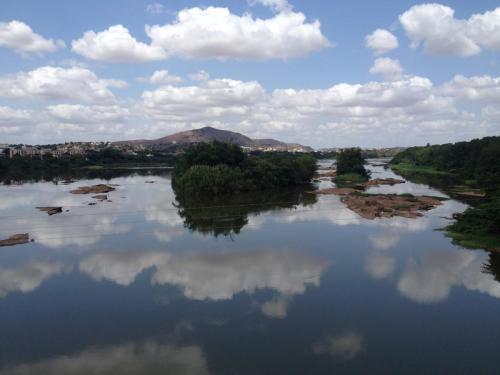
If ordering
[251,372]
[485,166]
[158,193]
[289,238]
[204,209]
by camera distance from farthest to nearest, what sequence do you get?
[485,166]
[158,193]
[204,209]
[289,238]
[251,372]

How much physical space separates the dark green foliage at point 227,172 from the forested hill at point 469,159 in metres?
17.0

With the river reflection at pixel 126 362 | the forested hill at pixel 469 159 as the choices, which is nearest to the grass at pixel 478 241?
the forested hill at pixel 469 159

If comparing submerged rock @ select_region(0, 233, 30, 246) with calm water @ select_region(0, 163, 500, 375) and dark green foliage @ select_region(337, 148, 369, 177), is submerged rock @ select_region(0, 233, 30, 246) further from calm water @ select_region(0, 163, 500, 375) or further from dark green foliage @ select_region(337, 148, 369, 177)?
dark green foliage @ select_region(337, 148, 369, 177)

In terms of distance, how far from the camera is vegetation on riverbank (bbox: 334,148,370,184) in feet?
164

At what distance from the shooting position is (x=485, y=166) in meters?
43.1

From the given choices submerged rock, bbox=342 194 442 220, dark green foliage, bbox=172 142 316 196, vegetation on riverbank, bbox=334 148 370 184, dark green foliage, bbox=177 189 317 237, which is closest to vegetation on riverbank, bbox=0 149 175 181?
dark green foliage, bbox=172 142 316 196

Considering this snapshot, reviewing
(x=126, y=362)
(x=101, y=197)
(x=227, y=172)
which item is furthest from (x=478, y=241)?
(x=101, y=197)

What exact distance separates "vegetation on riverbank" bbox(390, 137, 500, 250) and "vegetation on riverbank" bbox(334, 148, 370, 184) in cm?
699

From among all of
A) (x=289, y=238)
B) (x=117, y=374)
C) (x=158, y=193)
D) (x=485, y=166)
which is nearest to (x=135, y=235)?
(x=289, y=238)

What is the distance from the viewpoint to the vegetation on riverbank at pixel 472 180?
59.9 ft

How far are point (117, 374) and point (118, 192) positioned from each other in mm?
31379

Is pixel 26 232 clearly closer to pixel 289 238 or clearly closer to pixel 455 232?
pixel 289 238

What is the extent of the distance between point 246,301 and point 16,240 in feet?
40.2

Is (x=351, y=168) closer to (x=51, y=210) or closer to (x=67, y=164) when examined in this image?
(x=51, y=210)
